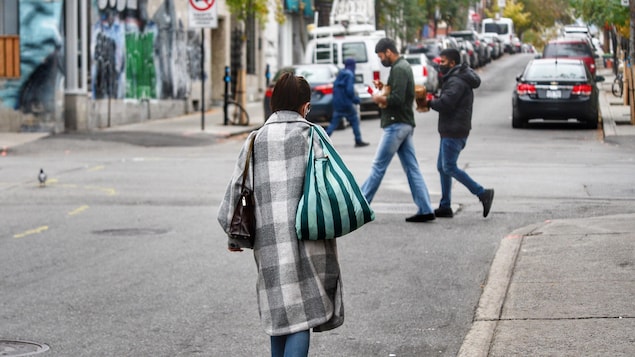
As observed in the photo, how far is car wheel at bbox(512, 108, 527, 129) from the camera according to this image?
27.9 metres

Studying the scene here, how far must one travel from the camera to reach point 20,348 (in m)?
7.51

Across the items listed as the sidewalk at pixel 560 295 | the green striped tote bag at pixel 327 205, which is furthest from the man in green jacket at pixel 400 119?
the green striped tote bag at pixel 327 205

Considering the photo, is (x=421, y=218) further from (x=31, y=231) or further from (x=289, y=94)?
(x=289, y=94)

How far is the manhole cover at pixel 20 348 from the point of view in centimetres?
738

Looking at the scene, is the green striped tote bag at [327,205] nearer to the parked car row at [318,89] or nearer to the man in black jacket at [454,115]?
the man in black jacket at [454,115]

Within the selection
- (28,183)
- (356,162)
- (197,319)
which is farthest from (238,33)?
(197,319)

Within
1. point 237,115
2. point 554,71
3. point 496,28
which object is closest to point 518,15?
point 496,28

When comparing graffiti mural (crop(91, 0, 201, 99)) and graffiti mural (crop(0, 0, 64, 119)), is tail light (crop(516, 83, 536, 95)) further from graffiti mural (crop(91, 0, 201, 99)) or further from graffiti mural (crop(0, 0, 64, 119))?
graffiti mural (crop(0, 0, 64, 119))

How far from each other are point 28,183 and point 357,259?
768cm

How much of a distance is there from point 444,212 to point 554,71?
15.3 metres

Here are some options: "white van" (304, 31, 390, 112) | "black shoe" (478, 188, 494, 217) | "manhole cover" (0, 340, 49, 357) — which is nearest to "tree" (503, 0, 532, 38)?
"white van" (304, 31, 390, 112)

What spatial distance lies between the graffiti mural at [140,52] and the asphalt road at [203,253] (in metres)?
7.84

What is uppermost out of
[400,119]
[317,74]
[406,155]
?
[317,74]

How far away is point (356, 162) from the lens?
64.9ft
